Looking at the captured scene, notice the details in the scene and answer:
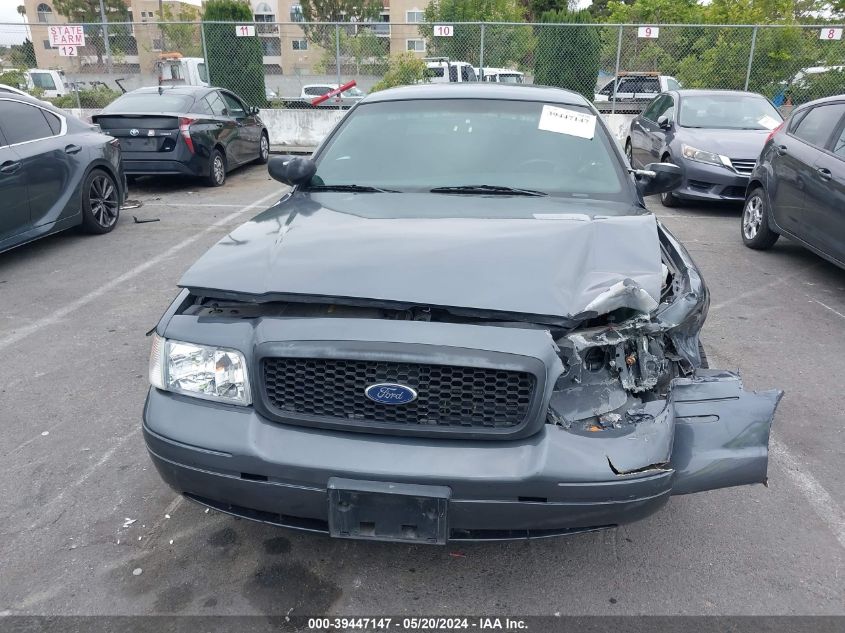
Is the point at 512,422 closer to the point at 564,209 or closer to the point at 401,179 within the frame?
the point at 564,209

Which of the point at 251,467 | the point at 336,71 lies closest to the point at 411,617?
the point at 251,467

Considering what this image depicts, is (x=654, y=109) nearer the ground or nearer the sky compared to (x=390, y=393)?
nearer the sky

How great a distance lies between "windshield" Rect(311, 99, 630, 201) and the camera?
3.58 metres

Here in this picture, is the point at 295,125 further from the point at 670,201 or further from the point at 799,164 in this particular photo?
the point at 799,164

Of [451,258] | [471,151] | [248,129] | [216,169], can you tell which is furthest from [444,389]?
[248,129]

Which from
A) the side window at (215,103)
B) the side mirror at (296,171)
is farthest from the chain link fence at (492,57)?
the side mirror at (296,171)

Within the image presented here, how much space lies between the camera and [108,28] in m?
16.5

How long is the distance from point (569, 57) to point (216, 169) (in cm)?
974

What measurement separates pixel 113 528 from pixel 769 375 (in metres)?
3.83

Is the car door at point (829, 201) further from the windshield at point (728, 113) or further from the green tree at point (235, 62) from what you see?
the green tree at point (235, 62)

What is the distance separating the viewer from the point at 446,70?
53.7 ft

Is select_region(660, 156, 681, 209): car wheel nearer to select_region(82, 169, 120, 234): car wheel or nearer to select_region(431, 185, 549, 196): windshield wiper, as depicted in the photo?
select_region(431, 185, 549, 196): windshield wiper

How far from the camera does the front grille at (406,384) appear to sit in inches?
85.3

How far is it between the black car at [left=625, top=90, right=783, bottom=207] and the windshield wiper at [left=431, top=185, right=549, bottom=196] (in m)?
5.27
